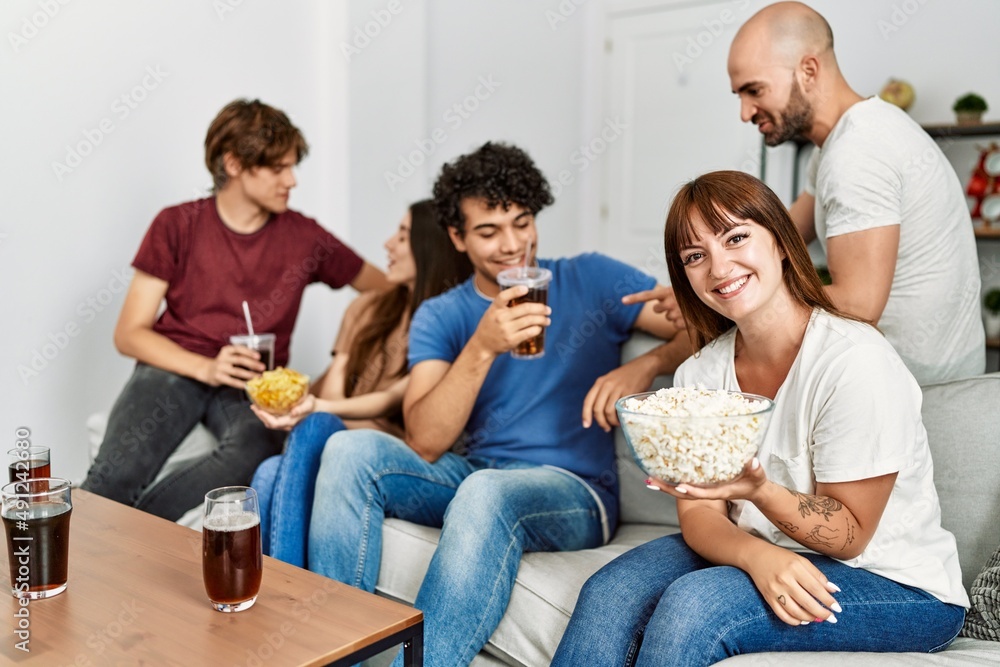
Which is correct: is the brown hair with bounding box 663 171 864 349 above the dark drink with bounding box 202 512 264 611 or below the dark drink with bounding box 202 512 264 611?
above

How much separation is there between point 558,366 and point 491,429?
0.72 feet

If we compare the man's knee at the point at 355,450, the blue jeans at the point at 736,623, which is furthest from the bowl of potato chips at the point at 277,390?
the blue jeans at the point at 736,623

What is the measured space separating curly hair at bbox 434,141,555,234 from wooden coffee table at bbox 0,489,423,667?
100cm

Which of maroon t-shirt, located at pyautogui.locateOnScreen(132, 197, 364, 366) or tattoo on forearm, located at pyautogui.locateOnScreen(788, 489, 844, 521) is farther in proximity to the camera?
maroon t-shirt, located at pyautogui.locateOnScreen(132, 197, 364, 366)

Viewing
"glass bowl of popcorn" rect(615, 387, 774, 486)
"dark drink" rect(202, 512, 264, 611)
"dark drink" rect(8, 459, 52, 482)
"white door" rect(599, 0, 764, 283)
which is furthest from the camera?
"white door" rect(599, 0, 764, 283)

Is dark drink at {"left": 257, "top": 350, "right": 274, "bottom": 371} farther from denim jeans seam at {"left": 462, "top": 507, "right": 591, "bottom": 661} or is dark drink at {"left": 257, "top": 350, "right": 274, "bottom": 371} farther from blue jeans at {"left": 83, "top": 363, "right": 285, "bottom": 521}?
denim jeans seam at {"left": 462, "top": 507, "right": 591, "bottom": 661}

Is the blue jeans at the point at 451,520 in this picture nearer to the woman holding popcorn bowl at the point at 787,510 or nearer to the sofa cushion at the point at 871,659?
the woman holding popcorn bowl at the point at 787,510

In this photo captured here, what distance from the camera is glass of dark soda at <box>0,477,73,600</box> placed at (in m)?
1.31

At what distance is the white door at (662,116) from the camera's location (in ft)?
15.2

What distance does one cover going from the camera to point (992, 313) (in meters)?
3.59

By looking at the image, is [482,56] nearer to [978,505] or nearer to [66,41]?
[66,41]

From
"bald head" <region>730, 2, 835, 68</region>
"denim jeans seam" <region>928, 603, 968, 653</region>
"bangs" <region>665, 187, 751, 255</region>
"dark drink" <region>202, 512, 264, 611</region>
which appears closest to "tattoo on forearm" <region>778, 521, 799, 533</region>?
"denim jeans seam" <region>928, 603, 968, 653</region>

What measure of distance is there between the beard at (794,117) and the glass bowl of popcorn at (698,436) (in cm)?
109

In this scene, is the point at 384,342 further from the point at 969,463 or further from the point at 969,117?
the point at 969,117
